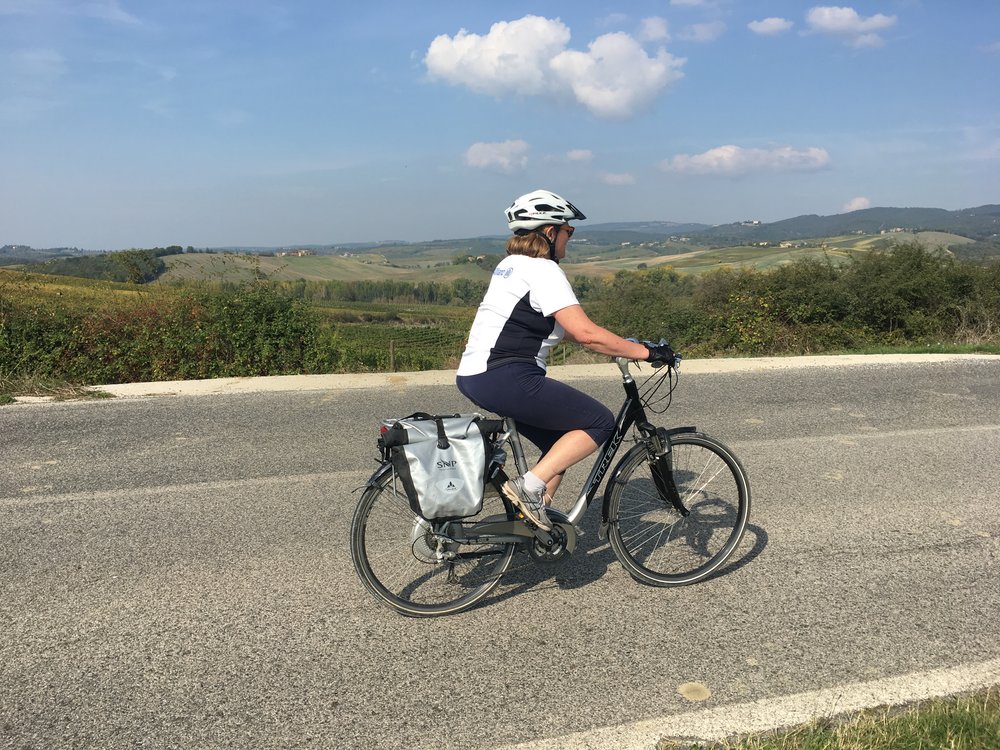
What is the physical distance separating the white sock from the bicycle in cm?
7

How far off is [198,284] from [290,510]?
797cm

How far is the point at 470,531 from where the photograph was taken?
3.41 m

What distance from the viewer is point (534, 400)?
3.30 m

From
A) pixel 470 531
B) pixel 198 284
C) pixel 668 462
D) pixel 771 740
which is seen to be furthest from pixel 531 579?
pixel 198 284

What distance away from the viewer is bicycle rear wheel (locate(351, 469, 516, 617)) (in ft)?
10.7

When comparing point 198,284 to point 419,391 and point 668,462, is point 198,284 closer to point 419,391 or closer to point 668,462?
point 419,391

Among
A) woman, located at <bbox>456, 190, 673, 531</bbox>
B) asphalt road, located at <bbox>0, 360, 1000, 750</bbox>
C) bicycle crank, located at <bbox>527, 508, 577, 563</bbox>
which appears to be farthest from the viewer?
bicycle crank, located at <bbox>527, 508, 577, 563</bbox>

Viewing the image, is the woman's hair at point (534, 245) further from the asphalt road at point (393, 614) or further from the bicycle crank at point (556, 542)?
the asphalt road at point (393, 614)

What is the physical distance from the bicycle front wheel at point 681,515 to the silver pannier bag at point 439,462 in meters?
0.80

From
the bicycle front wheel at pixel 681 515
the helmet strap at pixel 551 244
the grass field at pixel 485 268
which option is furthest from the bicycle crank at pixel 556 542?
the grass field at pixel 485 268

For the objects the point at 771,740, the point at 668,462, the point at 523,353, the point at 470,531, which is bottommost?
the point at 771,740

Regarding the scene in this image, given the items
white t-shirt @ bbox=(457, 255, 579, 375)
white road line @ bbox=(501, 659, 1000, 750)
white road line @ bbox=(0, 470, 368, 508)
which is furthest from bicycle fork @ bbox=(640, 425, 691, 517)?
white road line @ bbox=(0, 470, 368, 508)

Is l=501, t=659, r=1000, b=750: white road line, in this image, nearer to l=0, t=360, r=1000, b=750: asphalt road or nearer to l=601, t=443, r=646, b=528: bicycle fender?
l=0, t=360, r=1000, b=750: asphalt road

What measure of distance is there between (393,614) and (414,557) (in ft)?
1.35
